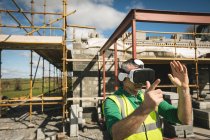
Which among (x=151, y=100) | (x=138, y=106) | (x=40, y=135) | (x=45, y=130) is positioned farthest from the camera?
(x=45, y=130)

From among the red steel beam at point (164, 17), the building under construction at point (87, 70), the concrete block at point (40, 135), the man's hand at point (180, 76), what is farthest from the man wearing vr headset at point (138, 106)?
the concrete block at point (40, 135)

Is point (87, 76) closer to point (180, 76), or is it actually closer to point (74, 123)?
point (74, 123)

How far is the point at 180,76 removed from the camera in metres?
1.98

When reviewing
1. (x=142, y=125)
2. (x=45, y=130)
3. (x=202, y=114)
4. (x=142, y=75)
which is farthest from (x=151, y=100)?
(x=45, y=130)

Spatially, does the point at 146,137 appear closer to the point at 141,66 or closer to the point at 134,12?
the point at 141,66

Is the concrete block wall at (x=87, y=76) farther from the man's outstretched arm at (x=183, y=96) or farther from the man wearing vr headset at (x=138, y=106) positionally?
the man's outstretched arm at (x=183, y=96)

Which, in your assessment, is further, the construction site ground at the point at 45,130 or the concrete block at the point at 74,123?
the concrete block at the point at 74,123

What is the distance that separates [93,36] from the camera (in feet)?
31.6

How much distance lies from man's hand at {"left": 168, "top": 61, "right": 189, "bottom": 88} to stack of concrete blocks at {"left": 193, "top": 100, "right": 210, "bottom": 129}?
5245mm

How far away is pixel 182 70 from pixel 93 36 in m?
7.96

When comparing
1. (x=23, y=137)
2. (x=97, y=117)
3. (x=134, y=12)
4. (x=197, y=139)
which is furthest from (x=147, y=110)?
(x=97, y=117)

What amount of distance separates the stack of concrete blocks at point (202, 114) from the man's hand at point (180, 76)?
524cm

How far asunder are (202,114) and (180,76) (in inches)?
217

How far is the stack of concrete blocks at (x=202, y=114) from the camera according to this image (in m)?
6.38
